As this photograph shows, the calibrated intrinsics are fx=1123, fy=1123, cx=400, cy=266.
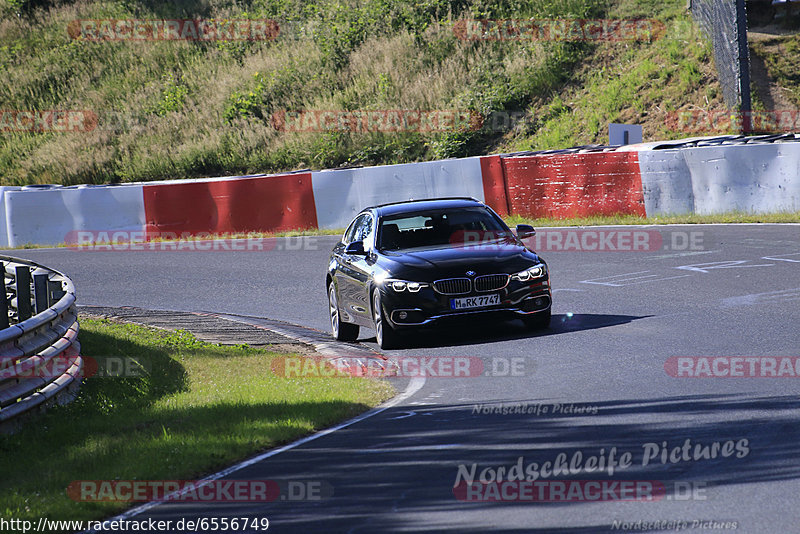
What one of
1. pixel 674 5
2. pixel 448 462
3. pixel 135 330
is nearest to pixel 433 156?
pixel 674 5

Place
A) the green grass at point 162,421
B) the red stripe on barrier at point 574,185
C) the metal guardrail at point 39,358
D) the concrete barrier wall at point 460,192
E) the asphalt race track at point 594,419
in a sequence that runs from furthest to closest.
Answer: the red stripe on barrier at point 574,185 → the concrete barrier wall at point 460,192 → the metal guardrail at point 39,358 → the green grass at point 162,421 → the asphalt race track at point 594,419

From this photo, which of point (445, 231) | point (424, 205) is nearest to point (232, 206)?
point (424, 205)

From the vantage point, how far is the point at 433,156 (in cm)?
3194

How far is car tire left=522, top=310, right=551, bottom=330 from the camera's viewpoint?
12.3 metres

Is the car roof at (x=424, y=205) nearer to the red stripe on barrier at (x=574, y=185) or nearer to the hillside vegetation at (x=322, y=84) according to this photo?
the red stripe on barrier at (x=574, y=185)

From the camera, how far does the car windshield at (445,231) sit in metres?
12.9

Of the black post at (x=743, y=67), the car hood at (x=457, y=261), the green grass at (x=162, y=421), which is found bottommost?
the green grass at (x=162, y=421)

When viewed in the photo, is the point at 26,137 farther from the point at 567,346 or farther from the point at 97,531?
the point at 97,531

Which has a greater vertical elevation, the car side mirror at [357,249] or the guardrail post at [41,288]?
the guardrail post at [41,288]

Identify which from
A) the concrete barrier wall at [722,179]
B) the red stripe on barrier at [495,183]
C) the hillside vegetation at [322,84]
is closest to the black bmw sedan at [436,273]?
the concrete barrier wall at [722,179]

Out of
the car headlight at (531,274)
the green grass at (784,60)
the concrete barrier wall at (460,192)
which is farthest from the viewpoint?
the green grass at (784,60)

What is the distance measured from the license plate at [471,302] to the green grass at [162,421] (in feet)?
6.16

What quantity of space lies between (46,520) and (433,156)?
26.4 metres

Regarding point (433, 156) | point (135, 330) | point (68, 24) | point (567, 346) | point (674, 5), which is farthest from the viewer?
point (68, 24)
